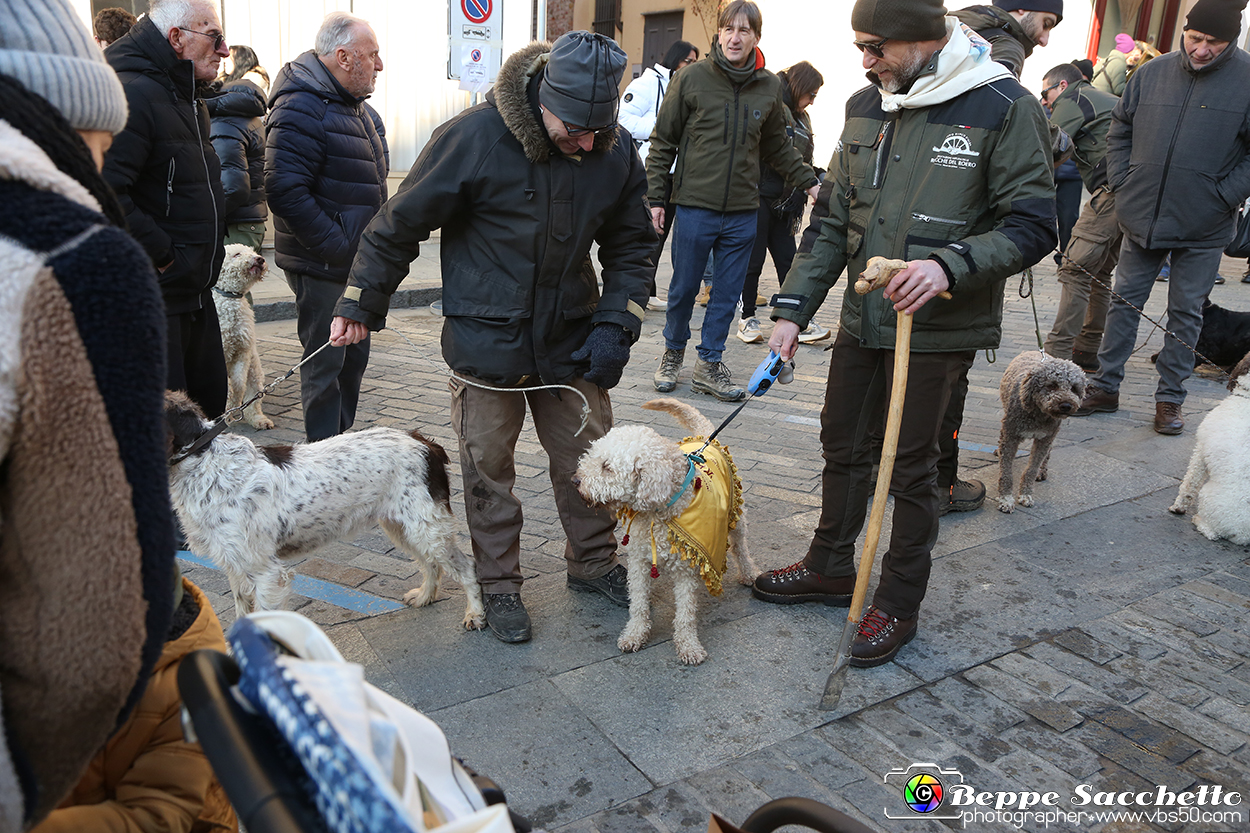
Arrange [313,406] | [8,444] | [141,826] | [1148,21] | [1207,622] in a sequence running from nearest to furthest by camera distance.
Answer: [8,444], [141,826], [1207,622], [313,406], [1148,21]

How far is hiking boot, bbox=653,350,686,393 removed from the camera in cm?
700

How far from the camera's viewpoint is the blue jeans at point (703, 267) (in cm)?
695

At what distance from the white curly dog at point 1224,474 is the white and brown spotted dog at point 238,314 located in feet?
18.5

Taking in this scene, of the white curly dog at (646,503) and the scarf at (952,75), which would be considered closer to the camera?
the scarf at (952,75)

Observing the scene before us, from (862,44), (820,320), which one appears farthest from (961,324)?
(820,320)

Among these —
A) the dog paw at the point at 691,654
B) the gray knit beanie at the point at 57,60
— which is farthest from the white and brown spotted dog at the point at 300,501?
the gray knit beanie at the point at 57,60

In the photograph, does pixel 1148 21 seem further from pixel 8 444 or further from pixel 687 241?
pixel 8 444

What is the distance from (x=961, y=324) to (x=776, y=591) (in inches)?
55.5

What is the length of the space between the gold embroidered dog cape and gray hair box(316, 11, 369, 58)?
3030 mm

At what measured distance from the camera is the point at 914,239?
3.28 meters

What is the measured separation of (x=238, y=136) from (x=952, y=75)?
16.9 ft

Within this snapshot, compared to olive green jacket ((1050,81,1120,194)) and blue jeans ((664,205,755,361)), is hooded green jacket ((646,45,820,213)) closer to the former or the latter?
blue jeans ((664,205,755,361))

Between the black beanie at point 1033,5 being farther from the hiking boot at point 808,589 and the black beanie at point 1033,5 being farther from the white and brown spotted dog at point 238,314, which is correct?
the white and brown spotted dog at point 238,314

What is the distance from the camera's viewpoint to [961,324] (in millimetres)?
3338
